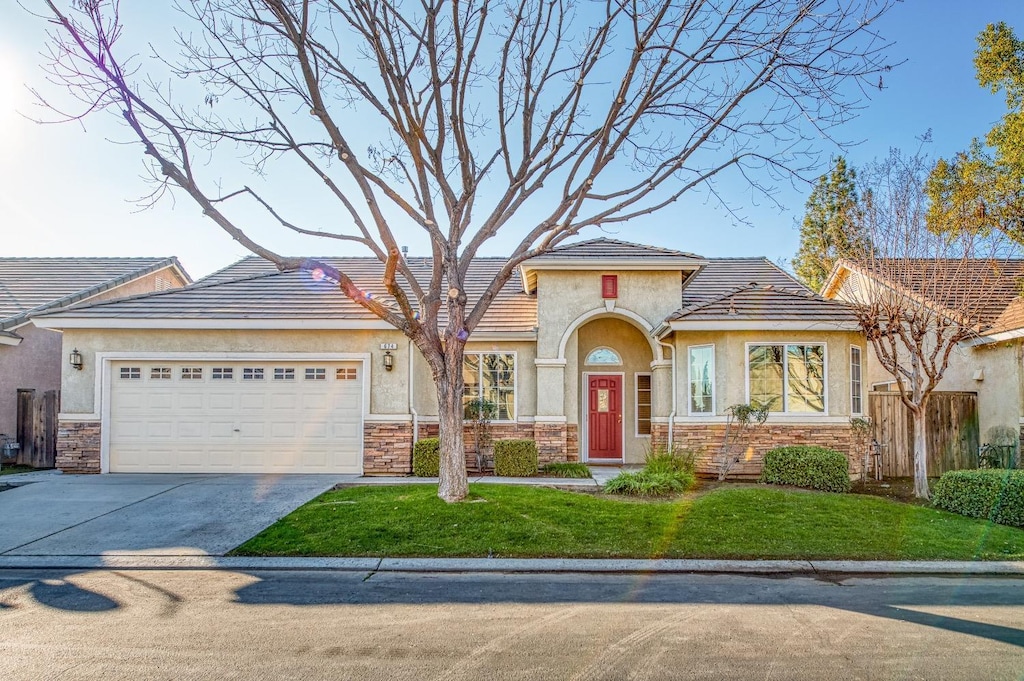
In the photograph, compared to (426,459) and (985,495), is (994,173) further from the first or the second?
(426,459)

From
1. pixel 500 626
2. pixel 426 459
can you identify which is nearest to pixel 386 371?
pixel 426 459

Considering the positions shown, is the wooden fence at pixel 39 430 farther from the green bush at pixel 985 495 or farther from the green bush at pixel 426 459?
the green bush at pixel 985 495

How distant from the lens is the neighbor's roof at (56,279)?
50.9 feet

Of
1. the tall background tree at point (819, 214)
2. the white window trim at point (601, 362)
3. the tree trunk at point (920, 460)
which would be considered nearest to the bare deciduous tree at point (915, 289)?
the tree trunk at point (920, 460)

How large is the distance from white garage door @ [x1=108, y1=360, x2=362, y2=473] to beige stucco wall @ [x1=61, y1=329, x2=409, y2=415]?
1.12 ft

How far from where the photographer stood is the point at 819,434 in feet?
41.0

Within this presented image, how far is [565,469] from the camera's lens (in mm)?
12750

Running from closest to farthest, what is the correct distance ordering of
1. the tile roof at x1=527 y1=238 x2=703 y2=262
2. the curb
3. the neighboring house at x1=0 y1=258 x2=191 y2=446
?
1. the curb
2. the tile roof at x1=527 y1=238 x2=703 y2=262
3. the neighboring house at x1=0 y1=258 x2=191 y2=446

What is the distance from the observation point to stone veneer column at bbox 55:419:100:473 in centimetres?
1285

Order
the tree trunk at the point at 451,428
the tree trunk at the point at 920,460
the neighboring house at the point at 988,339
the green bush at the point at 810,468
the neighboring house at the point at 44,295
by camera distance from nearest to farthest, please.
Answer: the tree trunk at the point at 451,428
the tree trunk at the point at 920,460
the neighboring house at the point at 988,339
the green bush at the point at 810,468
the neighboring house at the point at 44,295

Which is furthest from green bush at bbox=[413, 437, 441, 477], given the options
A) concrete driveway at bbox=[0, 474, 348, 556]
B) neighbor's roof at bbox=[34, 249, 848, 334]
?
neighbor's roof at bbox=[34, 249, 848, 334]

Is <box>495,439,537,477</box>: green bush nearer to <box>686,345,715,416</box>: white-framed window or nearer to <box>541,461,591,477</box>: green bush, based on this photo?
<box>541,461,591,477</box>: green bush

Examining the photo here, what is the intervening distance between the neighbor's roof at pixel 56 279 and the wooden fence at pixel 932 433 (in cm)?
1825

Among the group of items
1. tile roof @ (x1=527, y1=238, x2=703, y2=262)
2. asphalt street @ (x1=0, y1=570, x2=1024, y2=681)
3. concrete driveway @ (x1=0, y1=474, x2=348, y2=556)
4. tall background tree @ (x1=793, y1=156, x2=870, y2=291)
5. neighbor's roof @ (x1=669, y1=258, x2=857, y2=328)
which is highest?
tall background tree @ (x1=793, y1=156, x2=870, y2=291)
